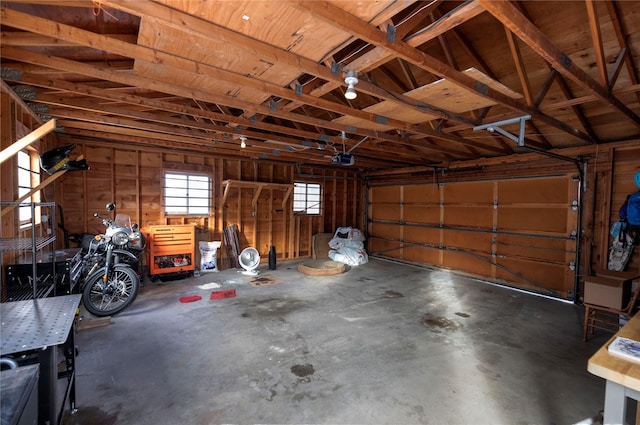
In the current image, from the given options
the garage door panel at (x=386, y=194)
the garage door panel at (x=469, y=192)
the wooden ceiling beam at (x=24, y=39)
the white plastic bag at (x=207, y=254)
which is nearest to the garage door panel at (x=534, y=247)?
the garage door panel at (x=469, y=192)

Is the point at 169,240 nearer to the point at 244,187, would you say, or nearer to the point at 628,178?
the point at 244,187

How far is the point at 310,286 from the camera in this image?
17.7 ft

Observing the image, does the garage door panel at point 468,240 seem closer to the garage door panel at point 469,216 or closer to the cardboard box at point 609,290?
the garage door panel at point 469,216

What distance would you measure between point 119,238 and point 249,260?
266cm

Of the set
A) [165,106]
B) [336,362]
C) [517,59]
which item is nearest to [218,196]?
[165,106]

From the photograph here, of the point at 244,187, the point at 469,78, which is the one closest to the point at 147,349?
the point at 469,78

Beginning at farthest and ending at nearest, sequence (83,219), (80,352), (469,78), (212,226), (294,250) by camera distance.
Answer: (294,250), (212,226), (83,219), (80,352), (469,78)

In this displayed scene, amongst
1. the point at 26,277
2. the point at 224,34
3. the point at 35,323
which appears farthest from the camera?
the point at 26,277

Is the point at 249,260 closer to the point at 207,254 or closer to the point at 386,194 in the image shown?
the point at 207,254

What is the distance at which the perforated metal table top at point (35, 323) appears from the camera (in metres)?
1.31

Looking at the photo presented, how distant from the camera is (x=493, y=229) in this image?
6074 mm

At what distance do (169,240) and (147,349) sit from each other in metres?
2.80

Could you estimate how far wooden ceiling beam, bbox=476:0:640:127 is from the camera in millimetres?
1558

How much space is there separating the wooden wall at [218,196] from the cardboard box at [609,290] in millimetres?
5895
